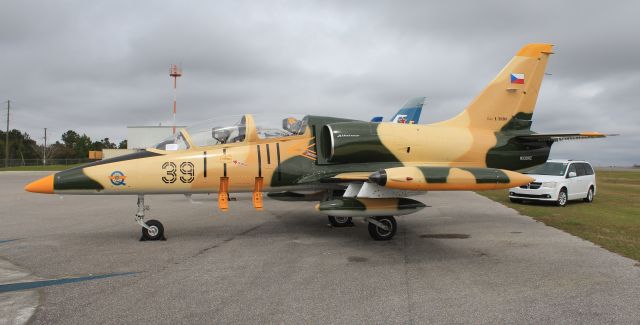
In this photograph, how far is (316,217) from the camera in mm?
11625

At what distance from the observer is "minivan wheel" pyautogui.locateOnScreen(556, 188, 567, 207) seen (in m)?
Result: 14.8

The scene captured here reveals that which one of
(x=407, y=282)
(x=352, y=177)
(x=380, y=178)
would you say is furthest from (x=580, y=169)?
(x=407, y=282)

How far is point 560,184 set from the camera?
14695 mm

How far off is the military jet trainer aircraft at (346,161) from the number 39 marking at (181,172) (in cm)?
2

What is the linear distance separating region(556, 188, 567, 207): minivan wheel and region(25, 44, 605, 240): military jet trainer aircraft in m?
5.67

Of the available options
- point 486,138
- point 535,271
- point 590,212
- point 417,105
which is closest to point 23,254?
point 535,271

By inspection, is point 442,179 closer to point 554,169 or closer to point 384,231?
point 384,231

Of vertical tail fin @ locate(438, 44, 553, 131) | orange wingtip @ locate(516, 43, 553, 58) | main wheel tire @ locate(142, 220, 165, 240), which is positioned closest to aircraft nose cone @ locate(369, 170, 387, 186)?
vertical tail fin @ locate(438, 44, 553, 131)

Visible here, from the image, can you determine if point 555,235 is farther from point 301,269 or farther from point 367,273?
point 301,269

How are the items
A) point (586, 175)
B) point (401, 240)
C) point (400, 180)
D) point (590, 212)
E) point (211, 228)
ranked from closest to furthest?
point (400, 180)
point (401, 240)
point (211, 228)
point (590, 212)
point (586, 175)

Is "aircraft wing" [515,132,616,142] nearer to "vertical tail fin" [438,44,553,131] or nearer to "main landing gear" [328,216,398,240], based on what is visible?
"vertical tail fin" [438,44,553,131]

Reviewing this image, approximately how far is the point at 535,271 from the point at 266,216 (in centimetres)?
748

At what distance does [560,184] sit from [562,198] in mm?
556

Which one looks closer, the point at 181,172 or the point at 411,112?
the point at 181,172
